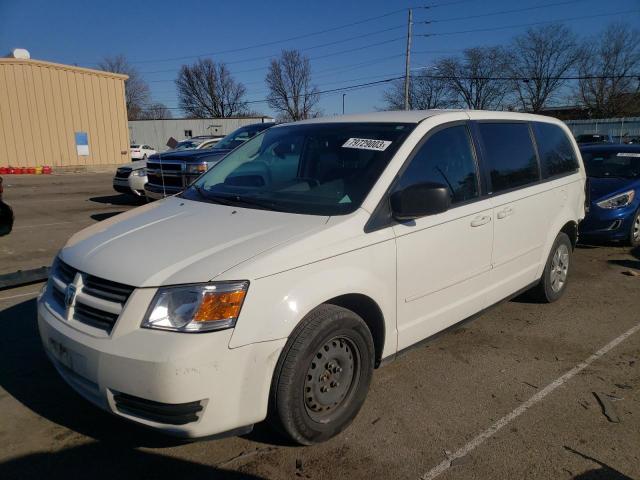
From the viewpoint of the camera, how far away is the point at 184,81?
8681 centimetres

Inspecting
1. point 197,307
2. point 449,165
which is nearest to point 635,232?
point 449,165

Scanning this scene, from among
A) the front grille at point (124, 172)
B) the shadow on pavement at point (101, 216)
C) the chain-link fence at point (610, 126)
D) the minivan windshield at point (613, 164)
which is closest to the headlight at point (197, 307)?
the minivan windshield at point (613, 164)

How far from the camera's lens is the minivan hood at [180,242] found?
93.7 inches

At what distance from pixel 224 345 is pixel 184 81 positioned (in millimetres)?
92446

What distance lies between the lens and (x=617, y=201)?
23.9 feet

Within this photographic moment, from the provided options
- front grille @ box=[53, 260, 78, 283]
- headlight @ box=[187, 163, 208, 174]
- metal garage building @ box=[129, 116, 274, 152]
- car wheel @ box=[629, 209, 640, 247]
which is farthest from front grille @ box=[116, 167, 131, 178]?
metal garage building @ box=[129, 116, 274, 152]

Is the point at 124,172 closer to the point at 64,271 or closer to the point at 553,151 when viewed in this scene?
the point at 64,271

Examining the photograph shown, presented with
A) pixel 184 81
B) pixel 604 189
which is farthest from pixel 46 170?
pixel 184 81

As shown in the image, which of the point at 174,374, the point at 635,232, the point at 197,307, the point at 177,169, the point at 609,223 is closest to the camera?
the point at 174,374

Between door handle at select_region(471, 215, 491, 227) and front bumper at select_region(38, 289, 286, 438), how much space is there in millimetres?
1842

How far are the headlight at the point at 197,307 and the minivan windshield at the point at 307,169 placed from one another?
0.86 m

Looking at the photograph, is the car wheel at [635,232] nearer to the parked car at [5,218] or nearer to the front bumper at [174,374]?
the front bumper at [174,374]

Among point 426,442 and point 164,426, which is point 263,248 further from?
point 426,442

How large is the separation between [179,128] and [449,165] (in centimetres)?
5639
